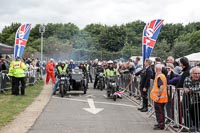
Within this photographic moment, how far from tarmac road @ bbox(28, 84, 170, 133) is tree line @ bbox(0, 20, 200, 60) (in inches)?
2204

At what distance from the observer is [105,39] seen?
102m

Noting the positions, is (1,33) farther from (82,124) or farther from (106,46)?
(82,124)

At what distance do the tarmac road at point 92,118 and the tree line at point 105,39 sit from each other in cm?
5598

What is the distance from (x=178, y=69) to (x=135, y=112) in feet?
7.22

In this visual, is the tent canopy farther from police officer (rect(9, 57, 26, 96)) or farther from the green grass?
the green grass

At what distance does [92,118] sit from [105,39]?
89569 mm

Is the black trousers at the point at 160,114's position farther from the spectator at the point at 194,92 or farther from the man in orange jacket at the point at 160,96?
the spectator at the point at 194,92

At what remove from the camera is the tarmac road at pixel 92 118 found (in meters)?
10.4

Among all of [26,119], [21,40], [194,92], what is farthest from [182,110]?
[21,40]

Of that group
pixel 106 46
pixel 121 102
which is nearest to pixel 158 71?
pixel 121 102

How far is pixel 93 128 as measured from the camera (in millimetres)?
10555

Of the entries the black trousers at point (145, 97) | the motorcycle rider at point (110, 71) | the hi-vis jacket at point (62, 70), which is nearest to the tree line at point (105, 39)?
the motorcycle rider at point (110, 71)

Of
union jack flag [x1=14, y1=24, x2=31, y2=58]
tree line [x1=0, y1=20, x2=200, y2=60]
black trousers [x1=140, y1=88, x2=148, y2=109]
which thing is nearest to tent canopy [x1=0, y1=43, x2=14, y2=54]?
union jack flag [x1=14, y1=24, x2=31, y2=58]

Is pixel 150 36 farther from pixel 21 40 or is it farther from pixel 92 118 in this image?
pixel 21 40
